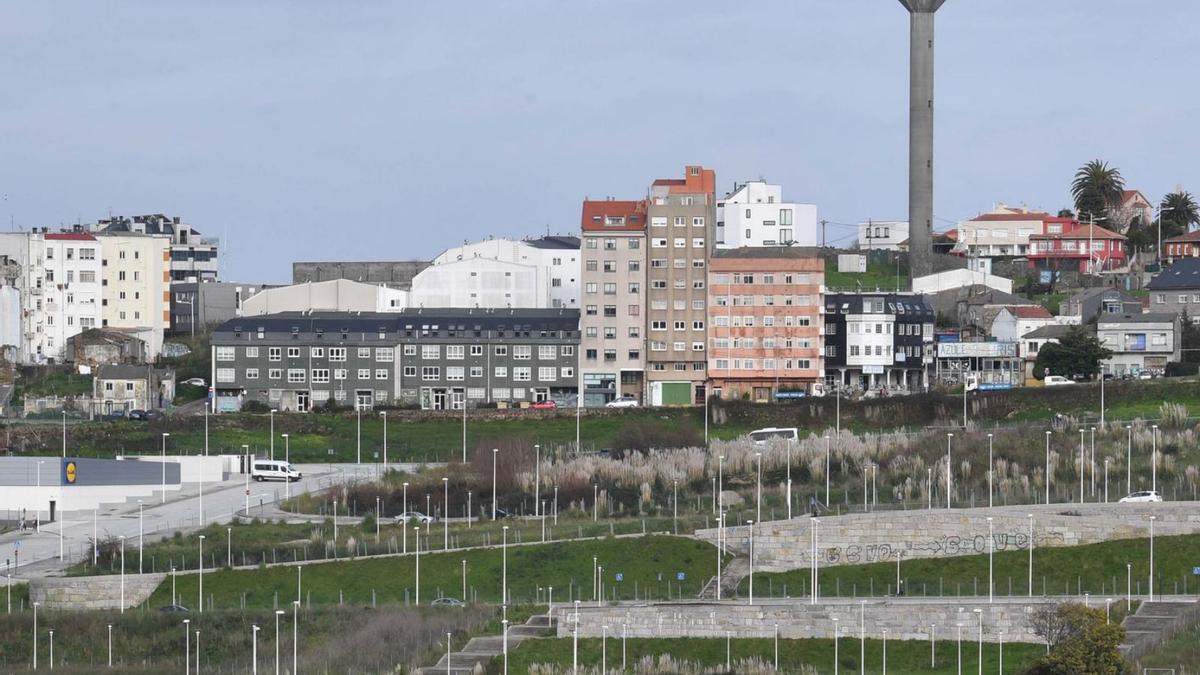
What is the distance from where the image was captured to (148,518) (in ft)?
280

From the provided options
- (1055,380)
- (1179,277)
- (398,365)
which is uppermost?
(1179,277)

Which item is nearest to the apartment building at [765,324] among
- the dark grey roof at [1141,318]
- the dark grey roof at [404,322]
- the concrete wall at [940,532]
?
the dark grey roof at [404,322]

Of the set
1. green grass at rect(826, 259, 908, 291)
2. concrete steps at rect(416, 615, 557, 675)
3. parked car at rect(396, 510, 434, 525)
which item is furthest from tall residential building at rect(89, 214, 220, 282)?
concrete steps at rect(416, 615, 557, 675)

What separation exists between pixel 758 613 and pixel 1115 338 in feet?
170

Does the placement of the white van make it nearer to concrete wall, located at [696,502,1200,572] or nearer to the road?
the road

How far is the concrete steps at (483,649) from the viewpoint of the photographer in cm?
6094

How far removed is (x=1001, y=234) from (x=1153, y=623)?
255 feet

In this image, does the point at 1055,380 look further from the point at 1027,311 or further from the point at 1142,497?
the point at 1142,497

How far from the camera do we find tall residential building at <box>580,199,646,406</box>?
110 m

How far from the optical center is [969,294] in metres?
123

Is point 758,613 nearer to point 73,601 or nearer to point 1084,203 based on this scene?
point 73,601

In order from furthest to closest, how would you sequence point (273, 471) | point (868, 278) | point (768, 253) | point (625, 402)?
point (868, 278) < point (768, 253) < point (625, 402) < point (273, 471)

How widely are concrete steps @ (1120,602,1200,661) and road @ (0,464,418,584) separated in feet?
89.9

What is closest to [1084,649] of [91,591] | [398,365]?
[91,591]
